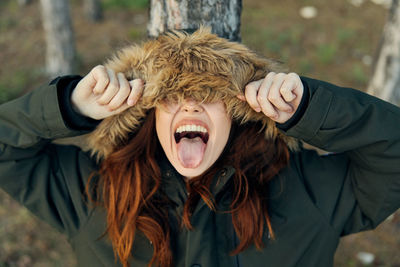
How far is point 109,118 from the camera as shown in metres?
1.91

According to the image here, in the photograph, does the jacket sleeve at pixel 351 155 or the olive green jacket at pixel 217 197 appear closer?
the jacket sleeve at pixel 351 155

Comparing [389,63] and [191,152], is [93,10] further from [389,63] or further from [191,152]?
[191,152]

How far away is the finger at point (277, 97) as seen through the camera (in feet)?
5.13

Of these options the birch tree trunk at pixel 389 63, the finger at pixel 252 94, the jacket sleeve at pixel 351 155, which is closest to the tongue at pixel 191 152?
the finger at pixel 252 94

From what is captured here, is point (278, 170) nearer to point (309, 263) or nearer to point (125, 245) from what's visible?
point (309, 263)

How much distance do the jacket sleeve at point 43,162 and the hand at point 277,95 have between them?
884 mm

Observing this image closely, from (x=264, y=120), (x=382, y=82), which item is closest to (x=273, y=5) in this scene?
(x=382, y=82)

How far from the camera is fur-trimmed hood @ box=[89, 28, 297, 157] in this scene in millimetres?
1664

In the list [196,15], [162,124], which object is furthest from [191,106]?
[196,15]

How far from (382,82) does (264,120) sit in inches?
94.9

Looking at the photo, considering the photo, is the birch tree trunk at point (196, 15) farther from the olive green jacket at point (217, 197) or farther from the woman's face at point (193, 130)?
the olive green jacket at point (217, 197)

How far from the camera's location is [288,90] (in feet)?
5.09

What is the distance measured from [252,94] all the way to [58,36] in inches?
177

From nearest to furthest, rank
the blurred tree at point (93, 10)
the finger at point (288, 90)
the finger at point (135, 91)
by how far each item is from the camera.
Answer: the finger at point (288, 90) < the finger at point (135, 91) < the blurred tree at point (93, 10)
